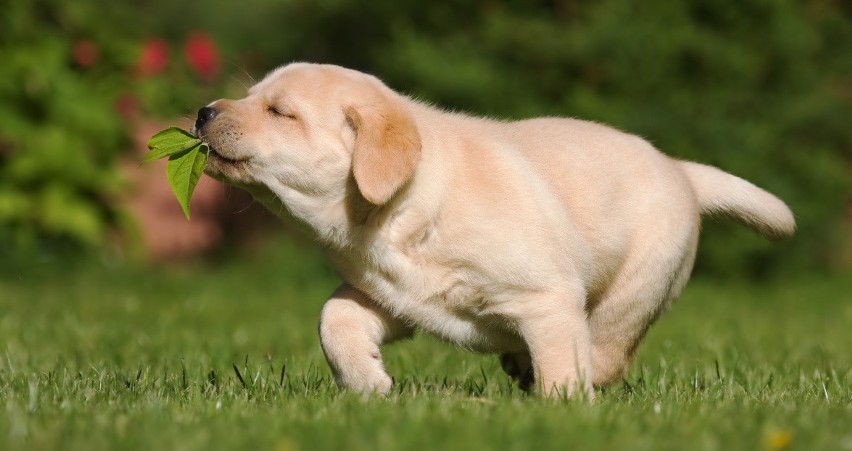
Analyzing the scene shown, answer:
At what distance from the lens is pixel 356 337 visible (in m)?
4.04

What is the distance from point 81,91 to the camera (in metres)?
9.84

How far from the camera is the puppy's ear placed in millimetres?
3783

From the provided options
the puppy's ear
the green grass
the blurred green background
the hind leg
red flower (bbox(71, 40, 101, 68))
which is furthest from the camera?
red flower (bbox(71, 40, 101, 68))

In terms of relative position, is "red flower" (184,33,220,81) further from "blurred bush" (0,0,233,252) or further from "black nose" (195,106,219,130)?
"black nose" (195,106,219,130)

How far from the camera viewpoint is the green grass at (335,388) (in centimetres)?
294

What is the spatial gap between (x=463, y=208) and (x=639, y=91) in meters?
6.97

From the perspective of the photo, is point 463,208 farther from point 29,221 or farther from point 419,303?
point 29,221

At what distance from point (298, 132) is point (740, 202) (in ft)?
6.54

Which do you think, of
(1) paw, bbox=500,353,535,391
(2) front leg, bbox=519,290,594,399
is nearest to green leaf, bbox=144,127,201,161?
(2) front leg, bbox=519,290,594,399

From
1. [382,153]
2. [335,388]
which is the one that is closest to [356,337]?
[335,388]

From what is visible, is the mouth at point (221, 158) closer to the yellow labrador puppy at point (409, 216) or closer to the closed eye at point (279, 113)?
the yellow labrador puppy at point (409, 216)

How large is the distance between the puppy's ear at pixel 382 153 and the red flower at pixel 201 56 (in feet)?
23.7

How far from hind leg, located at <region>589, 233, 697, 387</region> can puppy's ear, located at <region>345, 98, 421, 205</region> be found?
43.8 inches

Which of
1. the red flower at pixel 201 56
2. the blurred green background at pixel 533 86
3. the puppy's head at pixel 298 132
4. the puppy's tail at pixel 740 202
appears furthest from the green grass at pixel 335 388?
the red flower at pixel 201 56
